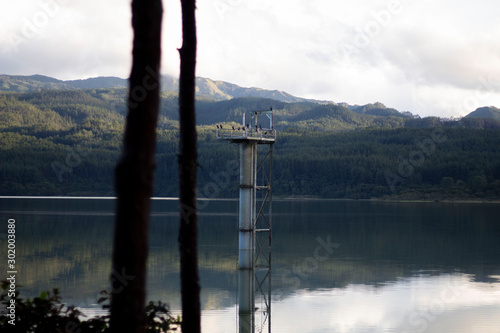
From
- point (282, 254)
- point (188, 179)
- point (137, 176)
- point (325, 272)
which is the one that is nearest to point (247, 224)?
point (325, 272)

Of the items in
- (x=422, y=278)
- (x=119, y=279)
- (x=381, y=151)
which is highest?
(x=381, y=151)

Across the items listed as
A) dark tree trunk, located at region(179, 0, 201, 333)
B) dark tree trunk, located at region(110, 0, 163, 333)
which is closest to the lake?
dark tree trunk, located at region(179, 0, 201, 333)

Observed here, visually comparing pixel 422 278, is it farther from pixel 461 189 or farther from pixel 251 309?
pixel 461 189

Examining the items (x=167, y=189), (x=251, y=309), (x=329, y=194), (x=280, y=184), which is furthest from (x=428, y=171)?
(x=251, y=309)

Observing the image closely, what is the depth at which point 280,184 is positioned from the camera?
170m

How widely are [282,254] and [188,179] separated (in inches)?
1425

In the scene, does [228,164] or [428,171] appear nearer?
[428,171]

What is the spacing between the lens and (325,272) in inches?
1476

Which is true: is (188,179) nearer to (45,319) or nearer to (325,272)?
(45,319)

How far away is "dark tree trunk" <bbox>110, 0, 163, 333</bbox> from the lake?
17.1 m

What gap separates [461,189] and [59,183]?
10619 cm

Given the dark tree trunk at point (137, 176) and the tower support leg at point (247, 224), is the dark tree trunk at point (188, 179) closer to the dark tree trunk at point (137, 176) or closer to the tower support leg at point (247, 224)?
the dark tree trunk at point (137, 176)

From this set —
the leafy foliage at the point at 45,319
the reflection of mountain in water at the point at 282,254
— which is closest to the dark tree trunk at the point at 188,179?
the leafy foliage at the point at 45,319

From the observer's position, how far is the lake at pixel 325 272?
25.1 metres
